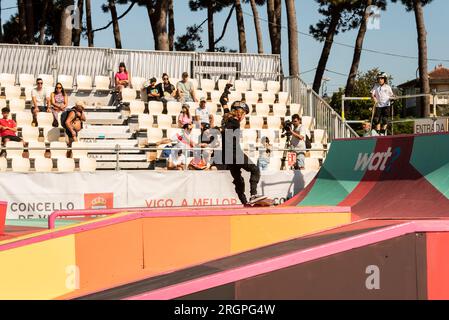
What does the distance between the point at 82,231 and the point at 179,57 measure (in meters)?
16.7

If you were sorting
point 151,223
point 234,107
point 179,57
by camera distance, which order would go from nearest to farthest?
point 151,223
point 234,107
point 179,57

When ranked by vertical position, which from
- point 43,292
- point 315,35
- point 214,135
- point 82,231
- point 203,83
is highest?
point 315,35

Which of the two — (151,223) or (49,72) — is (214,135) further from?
(151,223)

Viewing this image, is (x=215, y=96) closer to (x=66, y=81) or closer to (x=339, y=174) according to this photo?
(x=66, y=81)

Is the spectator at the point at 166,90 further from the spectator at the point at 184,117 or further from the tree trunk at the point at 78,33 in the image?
the tree trunk at the point at 78,33

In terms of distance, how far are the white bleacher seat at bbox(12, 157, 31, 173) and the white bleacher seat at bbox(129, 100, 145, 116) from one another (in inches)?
186

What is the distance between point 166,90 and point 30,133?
14.7 feet

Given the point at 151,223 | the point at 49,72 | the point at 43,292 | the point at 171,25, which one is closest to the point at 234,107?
the point at 151,223

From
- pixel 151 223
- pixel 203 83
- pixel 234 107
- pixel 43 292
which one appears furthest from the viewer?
A: pixel 203 83

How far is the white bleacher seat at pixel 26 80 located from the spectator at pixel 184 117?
189 inches

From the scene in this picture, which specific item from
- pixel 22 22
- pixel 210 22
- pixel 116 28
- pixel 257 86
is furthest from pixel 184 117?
pixel 210 22

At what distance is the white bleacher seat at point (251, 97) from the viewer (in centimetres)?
2244

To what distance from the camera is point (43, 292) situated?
27.3 feet

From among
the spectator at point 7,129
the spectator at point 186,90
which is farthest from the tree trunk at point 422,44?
the spectator at point 7,129
